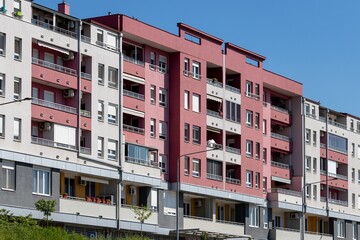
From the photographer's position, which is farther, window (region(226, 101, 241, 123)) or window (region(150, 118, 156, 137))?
window (region(226, 101, 241, 123))

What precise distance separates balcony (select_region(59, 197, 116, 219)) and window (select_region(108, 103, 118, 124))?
5.76m

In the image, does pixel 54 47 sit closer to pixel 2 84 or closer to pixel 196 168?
pixel 2 84

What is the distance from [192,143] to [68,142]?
49.0 ft

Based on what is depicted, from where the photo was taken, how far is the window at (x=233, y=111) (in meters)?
87.0

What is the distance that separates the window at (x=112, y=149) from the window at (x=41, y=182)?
7.13 meters

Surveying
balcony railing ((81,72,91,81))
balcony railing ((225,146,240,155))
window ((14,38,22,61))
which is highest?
window ((14,38,22,61))

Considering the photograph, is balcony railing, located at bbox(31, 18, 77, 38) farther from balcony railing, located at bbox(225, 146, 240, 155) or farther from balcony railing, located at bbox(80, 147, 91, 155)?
balcony railing, located at bbox(225, 146, 240, 155)

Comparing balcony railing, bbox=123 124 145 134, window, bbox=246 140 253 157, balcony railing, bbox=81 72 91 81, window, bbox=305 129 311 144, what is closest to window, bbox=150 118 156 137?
balcony railing, bbox=123 124 145 134

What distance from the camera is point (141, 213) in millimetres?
73312

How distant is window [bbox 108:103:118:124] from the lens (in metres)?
73.9

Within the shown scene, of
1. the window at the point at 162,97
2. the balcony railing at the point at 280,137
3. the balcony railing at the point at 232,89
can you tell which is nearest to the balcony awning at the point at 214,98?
the balcony railing at the point at 232,89

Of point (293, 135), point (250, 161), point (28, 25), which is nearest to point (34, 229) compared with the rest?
point (28, 25)

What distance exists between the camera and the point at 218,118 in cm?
8538

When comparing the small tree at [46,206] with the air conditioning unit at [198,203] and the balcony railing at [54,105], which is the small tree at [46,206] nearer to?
the balcony railing at [54,105]
